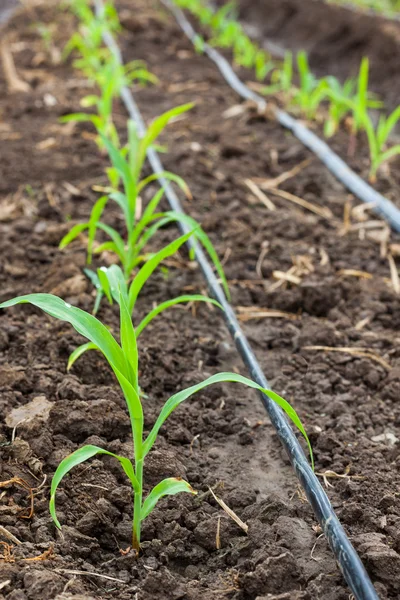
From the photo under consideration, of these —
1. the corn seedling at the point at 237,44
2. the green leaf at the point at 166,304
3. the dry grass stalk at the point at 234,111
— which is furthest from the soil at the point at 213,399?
the corn seedling at the point at 237,44

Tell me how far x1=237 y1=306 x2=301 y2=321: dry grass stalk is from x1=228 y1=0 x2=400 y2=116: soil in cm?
370

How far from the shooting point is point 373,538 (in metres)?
1.39

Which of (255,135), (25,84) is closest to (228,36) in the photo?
(25,84)

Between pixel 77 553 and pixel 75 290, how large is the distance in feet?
3.62

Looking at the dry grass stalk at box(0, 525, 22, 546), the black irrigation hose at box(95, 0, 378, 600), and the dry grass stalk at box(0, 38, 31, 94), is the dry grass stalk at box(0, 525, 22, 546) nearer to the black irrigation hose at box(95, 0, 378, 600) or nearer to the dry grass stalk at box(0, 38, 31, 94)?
the black irrigation hose at box(95, 0, 378, 600)

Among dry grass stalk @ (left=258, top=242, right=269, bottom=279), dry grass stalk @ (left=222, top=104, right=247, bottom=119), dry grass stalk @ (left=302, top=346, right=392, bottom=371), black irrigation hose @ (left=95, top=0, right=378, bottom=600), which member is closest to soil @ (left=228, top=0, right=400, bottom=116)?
dry grass stalk @ (left=222, top=104, right=247, bottom=119)

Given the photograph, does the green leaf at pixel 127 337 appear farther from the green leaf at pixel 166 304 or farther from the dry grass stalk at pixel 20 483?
the dry grass stalk at pixel 20 483

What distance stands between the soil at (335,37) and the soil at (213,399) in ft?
9.54

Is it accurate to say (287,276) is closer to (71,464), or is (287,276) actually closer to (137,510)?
(137,510)

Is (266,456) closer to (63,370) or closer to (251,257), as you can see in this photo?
(63,370)

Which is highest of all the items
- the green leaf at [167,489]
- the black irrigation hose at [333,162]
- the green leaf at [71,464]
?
the green leaf at [71,464]

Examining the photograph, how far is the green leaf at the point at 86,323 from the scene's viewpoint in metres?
1.28

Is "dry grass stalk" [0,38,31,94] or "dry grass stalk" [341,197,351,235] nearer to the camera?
"dry grass stalk" [341,197,351,235]

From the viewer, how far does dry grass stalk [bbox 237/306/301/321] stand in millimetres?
2303
